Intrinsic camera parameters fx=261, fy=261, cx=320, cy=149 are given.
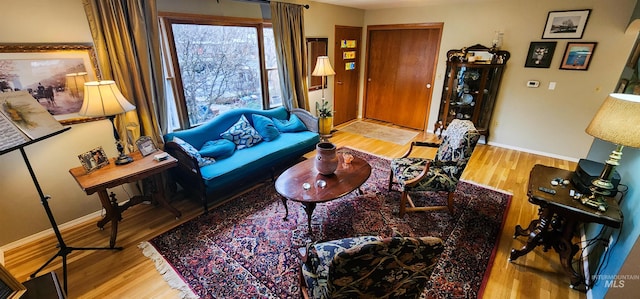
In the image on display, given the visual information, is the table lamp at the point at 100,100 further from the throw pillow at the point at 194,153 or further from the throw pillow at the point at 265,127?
the throw pillow at the point at 265,127

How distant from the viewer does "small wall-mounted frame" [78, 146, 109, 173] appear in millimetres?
2180

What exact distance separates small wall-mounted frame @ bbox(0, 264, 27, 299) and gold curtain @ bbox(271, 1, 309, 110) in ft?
11.1

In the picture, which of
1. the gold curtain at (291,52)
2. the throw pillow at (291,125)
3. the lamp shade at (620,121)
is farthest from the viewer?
the throw pillow at (291,125)

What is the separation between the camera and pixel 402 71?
17.4ft

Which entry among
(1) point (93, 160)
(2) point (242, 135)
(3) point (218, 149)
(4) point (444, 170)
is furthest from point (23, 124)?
(4) point (444, 170)

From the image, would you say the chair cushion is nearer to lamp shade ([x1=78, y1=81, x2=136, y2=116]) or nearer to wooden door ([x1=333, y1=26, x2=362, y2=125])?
lamp shade ([x1=78, y1=81, x2=136, y2=116])

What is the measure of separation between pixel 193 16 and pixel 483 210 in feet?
12.6

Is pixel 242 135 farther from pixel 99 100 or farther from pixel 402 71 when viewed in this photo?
pixel 402 71

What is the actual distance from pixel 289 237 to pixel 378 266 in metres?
1.38

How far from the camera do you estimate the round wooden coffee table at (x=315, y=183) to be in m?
2.22

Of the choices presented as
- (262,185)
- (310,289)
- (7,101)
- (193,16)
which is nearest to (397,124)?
(262,185)

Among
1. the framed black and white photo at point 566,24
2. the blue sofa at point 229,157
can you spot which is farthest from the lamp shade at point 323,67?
the framed black and white photo at point 566,24

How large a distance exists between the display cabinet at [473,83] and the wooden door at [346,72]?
73.1 inches

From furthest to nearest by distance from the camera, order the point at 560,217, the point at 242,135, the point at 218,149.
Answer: the point at 242,135, the point at 218,149, the point at 560,217
